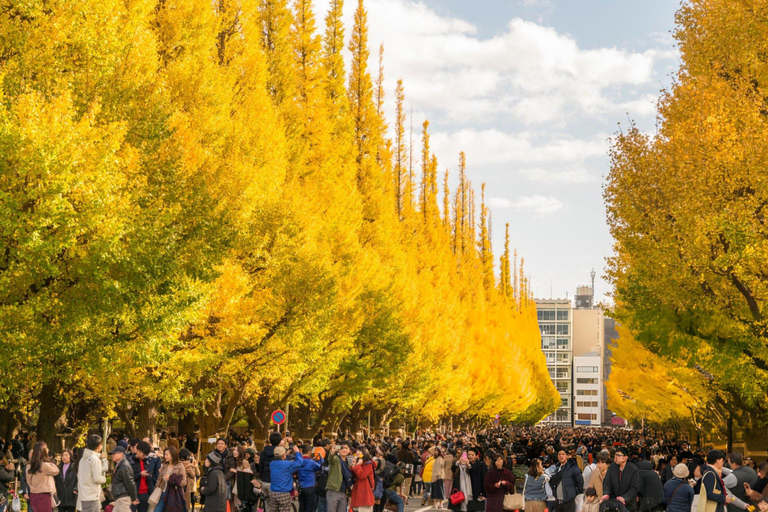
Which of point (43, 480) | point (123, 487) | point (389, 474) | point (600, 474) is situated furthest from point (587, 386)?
point (43, 480)

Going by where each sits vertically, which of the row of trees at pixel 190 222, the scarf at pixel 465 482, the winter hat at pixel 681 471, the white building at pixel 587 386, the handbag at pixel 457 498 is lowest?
the white building at pixel 587 386

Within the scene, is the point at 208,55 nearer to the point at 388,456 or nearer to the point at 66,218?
the point at 66,218

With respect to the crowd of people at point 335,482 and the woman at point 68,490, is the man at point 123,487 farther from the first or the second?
the woman at point 68,490

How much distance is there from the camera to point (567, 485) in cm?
1483

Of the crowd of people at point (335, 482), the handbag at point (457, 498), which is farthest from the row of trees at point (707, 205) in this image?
the handbag at point (457, 498)

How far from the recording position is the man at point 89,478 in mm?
11555

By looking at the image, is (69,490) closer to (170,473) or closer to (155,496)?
(155,496)

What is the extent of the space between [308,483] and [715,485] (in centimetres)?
683

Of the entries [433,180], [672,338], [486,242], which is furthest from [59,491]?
[486,242]

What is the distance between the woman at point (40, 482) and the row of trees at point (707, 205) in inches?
516

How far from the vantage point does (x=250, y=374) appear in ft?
72.7

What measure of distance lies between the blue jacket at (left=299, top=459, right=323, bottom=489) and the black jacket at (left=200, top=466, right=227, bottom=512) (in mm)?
2452

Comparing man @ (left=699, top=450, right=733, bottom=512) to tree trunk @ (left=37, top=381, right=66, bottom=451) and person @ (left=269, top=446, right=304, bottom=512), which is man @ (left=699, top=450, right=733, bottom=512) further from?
tree trunk @ (left=37, top=381, right=66, bottom=451)

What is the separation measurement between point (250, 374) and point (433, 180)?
3501 centimetres
